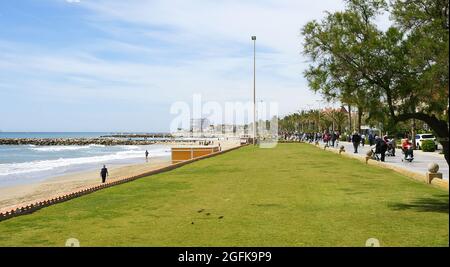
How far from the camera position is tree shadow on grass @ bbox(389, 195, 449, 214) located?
39.8 feet

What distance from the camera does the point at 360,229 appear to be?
9898mm

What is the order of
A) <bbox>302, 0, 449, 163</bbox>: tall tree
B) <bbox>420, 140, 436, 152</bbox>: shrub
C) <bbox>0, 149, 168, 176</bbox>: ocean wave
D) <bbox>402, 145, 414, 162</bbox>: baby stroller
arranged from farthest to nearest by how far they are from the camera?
<bbox>0, 149, 168, 176</bbox>: ocean wave → <bbox>420, 140, 436, 152</bbox>: shrub → <bbox>402, 145, 414, 162</bbox>: baby stroller → <bbox>302, 0, 449, 163</bbox>: tall tree

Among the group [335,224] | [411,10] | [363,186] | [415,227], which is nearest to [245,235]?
[335,224]

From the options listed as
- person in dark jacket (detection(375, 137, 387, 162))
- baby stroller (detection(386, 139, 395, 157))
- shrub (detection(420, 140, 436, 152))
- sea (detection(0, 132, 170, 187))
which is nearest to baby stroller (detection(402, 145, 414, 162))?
person in dark jacket (detection(375, 137, 387, 162))

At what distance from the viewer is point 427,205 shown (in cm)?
1277

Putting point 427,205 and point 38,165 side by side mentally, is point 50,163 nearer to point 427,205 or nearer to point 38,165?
point 38,165

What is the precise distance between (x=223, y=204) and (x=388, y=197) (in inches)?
194

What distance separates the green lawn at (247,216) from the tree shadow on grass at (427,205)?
2 cm

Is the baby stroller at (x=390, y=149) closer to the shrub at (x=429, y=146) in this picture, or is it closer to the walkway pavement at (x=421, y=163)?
the walkway pavement at (x=421, y=163)

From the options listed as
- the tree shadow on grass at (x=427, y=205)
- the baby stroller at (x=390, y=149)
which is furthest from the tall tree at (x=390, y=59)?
the baby stroller at (x=390, y=149)

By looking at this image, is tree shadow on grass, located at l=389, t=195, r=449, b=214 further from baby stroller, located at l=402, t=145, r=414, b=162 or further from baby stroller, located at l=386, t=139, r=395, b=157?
baby stroller, located at l=386, t=139, r=395, b=157

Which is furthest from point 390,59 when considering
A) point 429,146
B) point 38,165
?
point 38,165

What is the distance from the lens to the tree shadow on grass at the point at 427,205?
12141 mm

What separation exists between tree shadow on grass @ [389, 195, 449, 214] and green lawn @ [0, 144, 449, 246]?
24 mm
